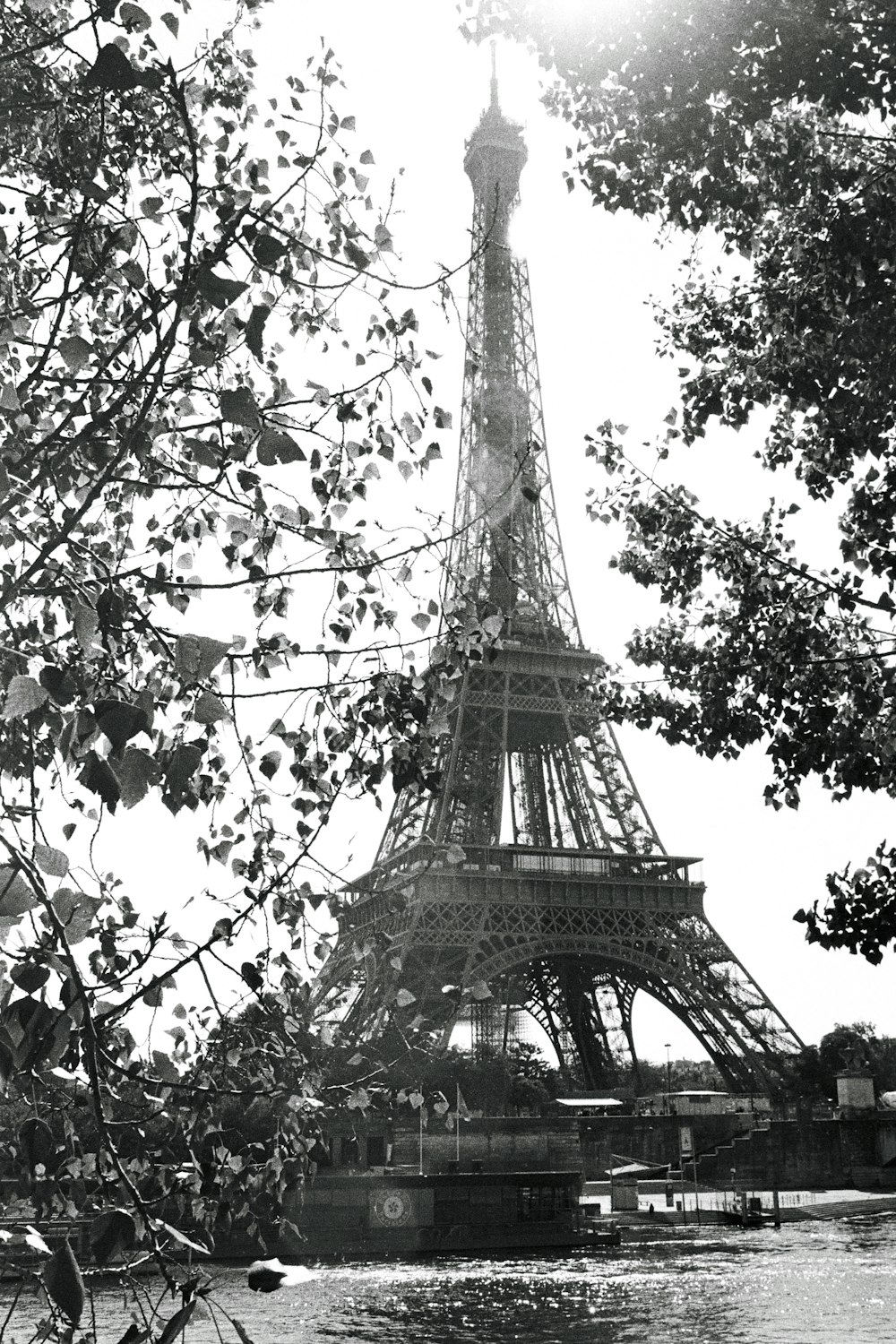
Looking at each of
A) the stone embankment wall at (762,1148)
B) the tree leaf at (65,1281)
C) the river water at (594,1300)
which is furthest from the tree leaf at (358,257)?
the stone embankment wall at (762,1148)

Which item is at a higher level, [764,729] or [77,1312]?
[764,729]

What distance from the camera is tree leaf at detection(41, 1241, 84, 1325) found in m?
2.95

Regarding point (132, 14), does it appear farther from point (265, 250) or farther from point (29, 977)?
point (29, 977)

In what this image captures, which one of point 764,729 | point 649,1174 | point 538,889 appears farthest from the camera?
point 649,1174

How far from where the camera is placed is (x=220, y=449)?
19.1 feet

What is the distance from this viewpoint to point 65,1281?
2961 millimetres

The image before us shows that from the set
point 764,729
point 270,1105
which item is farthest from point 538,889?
point 270,1105

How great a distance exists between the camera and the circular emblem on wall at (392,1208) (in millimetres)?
46469

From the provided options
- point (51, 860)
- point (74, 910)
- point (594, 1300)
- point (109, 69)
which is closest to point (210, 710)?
point (51, 860)

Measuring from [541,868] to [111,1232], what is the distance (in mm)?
58048

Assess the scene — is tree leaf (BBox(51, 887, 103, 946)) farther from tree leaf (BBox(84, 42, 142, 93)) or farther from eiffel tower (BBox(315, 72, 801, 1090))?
eiffel tower (BBox(315, 72, 801, 1090))

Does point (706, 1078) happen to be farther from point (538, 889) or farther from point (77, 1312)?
point (77, 1312)

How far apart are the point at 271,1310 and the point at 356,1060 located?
30.1 metres

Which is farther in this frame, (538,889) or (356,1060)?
(538,889)
